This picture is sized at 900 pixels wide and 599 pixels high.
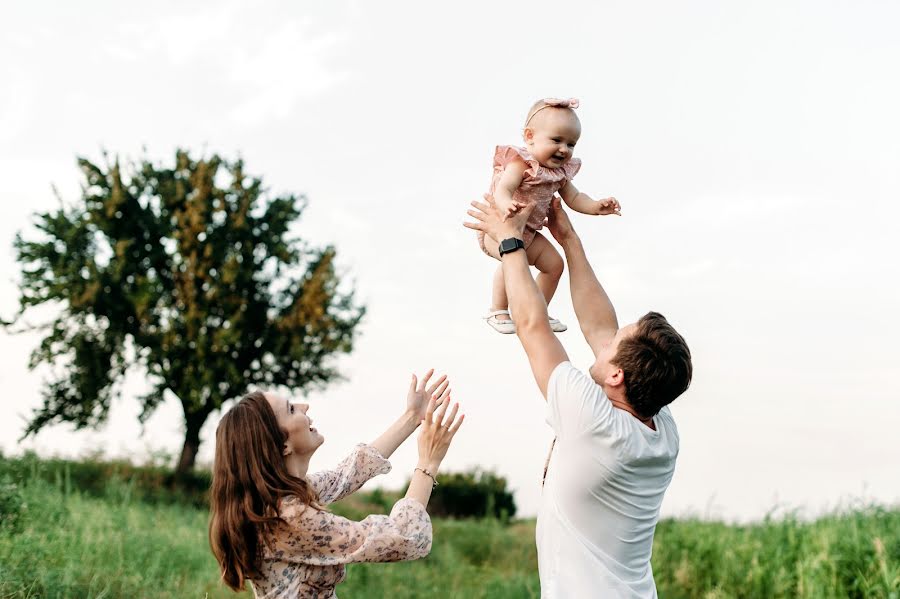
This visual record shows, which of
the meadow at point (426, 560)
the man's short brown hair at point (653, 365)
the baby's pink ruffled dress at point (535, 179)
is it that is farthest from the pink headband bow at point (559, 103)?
the meadow at point (426, 560)

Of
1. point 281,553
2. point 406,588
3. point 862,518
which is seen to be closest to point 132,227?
point 406,588

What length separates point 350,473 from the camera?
3580 mm

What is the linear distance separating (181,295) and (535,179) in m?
17.0

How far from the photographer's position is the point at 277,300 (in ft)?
66.8

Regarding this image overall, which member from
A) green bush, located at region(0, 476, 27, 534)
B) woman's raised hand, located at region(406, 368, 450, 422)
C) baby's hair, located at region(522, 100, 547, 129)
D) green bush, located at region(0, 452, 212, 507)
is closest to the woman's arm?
woman's raised hand, located at region(406, 368, 450, 422)

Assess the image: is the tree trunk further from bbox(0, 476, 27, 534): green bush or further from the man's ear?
the man's ear

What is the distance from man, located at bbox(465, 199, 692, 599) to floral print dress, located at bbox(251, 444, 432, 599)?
448 millimetres

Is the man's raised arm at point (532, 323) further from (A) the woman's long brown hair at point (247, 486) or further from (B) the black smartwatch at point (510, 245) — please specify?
(A) the woman's long brown hair at point (247, 486)

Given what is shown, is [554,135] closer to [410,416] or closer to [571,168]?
[571,168]

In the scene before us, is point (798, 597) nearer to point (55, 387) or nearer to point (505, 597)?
point (505, 597)

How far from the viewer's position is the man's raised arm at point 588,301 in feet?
11.9

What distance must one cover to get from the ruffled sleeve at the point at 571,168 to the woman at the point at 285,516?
1.35 meters

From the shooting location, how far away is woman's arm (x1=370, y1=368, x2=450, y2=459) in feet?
12.0

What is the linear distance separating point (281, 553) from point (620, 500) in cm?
116
